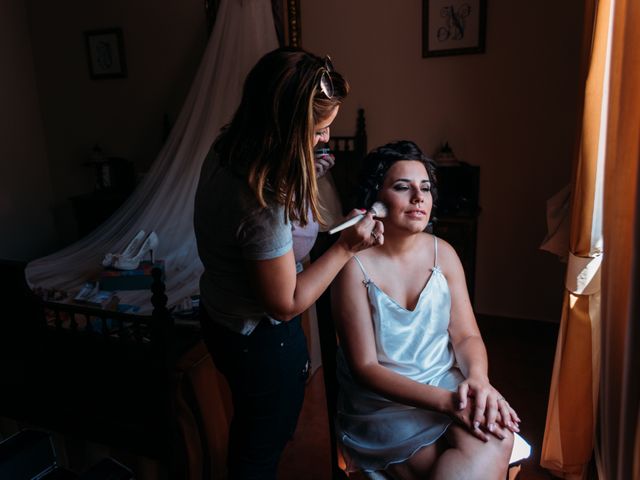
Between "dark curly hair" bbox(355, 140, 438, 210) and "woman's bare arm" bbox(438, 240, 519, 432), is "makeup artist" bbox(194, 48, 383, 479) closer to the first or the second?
"dark curly hair" bbox(355, 140, 438, 210)

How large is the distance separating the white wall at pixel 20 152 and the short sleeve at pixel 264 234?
3741 millimetres

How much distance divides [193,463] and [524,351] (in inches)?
74.7

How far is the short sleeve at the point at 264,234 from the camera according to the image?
0.96m

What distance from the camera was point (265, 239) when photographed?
0.96m

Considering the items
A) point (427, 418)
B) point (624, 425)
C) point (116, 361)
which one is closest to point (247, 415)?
point (427, 418)

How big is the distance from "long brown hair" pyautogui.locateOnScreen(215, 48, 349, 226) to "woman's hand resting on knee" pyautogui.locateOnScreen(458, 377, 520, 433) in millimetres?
552

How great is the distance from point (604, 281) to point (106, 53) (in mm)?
3739

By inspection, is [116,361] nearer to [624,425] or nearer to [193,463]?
[193,463]

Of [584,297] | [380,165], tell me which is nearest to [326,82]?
[380,165]

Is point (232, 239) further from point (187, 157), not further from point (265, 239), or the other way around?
point (187, 157)

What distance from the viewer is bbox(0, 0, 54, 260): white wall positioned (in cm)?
394

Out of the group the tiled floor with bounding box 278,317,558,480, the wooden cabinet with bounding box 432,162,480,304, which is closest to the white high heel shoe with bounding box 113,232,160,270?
the tiled floor with bounding box 278,317,558,480

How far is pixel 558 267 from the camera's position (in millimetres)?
2957

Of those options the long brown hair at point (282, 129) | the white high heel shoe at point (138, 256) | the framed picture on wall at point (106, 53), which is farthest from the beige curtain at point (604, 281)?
the framed picture on wall at point (106, 53)
